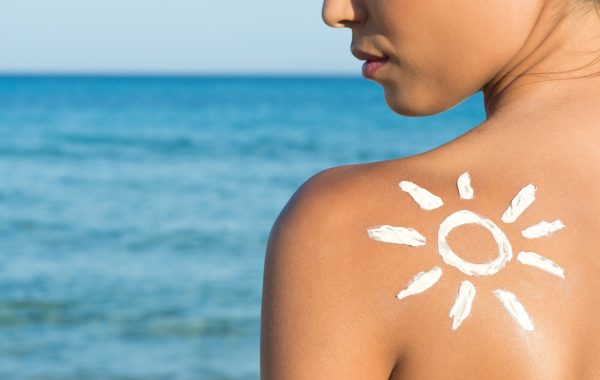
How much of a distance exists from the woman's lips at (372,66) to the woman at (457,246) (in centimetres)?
6

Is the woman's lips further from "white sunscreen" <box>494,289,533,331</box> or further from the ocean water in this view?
the ocean water

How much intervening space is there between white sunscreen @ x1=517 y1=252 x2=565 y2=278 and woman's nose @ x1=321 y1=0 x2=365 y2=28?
0.38m

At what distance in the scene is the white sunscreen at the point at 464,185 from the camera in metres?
1.22

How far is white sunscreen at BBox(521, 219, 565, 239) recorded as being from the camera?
4.04 feet

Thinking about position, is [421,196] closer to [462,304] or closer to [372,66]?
[462,304]

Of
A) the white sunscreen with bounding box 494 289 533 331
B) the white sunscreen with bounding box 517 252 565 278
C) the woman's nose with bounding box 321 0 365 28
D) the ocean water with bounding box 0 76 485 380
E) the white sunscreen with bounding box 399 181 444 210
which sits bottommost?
the white sunscreen with bounding box 494 289 533 331

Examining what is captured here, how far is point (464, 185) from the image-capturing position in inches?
48.3

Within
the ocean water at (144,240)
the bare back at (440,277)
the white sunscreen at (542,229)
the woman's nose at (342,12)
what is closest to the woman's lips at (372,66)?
the woman's nose at (342,12)

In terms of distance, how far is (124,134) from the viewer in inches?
1302

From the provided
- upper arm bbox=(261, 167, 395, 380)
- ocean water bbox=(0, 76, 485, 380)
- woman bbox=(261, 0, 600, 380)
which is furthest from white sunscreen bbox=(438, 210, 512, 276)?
ocean water bbox=(0, 76, 485, 380)

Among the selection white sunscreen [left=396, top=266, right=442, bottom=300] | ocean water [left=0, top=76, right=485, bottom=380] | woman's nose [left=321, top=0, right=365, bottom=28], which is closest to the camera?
white sunscreen [left=396, top=266, right=442, bottom=300]

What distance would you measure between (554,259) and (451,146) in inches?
7.2

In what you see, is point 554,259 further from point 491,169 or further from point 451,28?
point 451,28

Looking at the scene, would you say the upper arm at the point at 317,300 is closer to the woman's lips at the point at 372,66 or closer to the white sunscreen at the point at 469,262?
the white sunscreen at the point at 469,262
